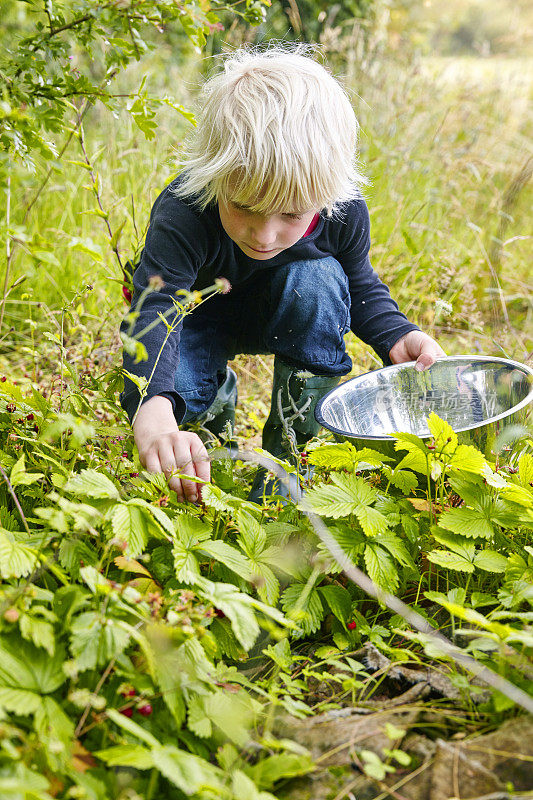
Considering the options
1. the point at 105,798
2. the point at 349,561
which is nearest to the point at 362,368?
the point at 349,561

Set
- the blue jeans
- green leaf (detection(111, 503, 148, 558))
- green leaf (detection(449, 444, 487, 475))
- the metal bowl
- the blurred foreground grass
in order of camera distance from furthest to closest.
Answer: the blurred foreground grass
the blue jeans
the metal bowl
green leaf (detection(449, 444, 487, 475))
green leaf (detection(111, 503, 148, 558))

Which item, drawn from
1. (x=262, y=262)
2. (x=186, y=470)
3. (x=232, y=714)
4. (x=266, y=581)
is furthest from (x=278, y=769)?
(x=262, y=262)

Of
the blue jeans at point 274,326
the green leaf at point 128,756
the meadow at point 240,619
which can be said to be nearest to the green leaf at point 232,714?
the meadow at point 240,619

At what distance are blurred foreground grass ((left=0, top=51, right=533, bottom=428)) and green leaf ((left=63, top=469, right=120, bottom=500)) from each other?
863 mm

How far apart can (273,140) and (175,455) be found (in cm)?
74

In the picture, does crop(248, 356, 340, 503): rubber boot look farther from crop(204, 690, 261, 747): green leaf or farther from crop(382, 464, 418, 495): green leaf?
crop(204, 690, 261, 747): green leaf

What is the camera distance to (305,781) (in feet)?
2.81

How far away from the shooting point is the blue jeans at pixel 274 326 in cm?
188

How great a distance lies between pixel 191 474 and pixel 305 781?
0.53m

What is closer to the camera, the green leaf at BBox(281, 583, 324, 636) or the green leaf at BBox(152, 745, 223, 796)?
the green leaf at BBox(152, 745, 223, 796)

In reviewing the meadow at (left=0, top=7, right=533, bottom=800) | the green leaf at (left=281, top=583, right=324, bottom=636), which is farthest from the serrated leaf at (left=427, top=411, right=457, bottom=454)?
the green leaf at (left=281, top=583, right=324, bottom=636)

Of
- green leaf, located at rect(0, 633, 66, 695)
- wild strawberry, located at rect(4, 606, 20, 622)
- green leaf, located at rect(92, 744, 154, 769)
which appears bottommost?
green leaf, located at rect(92, 744, 154, 769)

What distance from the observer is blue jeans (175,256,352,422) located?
1879 mm

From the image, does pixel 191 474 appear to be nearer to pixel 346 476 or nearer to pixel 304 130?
pixel 346 476
